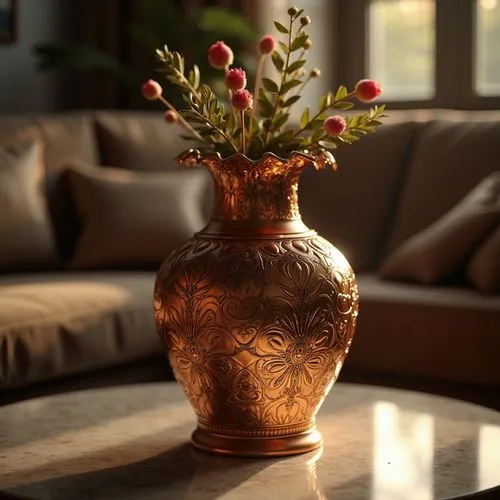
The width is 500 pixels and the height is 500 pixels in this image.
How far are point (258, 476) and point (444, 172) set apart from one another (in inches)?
80.4

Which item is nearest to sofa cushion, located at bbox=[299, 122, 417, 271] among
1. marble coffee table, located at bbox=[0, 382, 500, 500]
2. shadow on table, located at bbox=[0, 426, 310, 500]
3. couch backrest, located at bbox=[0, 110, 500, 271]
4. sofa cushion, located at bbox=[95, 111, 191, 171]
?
couch backrest, located at bbox=[0, 110, 500, 271]

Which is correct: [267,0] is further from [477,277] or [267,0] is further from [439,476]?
[439,476]

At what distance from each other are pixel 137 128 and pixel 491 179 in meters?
1.24

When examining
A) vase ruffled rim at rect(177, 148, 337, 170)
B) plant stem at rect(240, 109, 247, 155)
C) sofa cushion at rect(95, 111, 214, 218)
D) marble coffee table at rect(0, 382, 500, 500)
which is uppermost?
plant stem at rect(240, 109, 247, 155)

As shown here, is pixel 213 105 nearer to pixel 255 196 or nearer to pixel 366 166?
pixel 255 196

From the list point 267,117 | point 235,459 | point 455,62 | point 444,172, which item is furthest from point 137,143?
point 235,459

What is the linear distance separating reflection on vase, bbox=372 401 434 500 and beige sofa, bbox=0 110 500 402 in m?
0.88

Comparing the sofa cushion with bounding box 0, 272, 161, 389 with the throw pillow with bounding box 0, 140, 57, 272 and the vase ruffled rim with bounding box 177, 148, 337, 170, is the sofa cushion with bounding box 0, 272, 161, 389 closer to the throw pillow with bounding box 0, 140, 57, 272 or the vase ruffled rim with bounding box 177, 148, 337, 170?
the throw pillow with bounding box 0, 140, 57, 272

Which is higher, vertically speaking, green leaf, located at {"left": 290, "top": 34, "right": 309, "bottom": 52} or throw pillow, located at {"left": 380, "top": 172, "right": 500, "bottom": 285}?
green leaf, located at {"left": 290, "top": 34, "right": 309, "bottom": 52}

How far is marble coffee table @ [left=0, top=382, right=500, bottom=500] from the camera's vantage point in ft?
4.65

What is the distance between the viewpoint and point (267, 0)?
4.69m

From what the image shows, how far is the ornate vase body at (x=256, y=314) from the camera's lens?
1562mm

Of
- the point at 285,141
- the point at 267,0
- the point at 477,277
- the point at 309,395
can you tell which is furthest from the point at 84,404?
the point at 267,0

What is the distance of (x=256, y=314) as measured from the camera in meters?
1.55
